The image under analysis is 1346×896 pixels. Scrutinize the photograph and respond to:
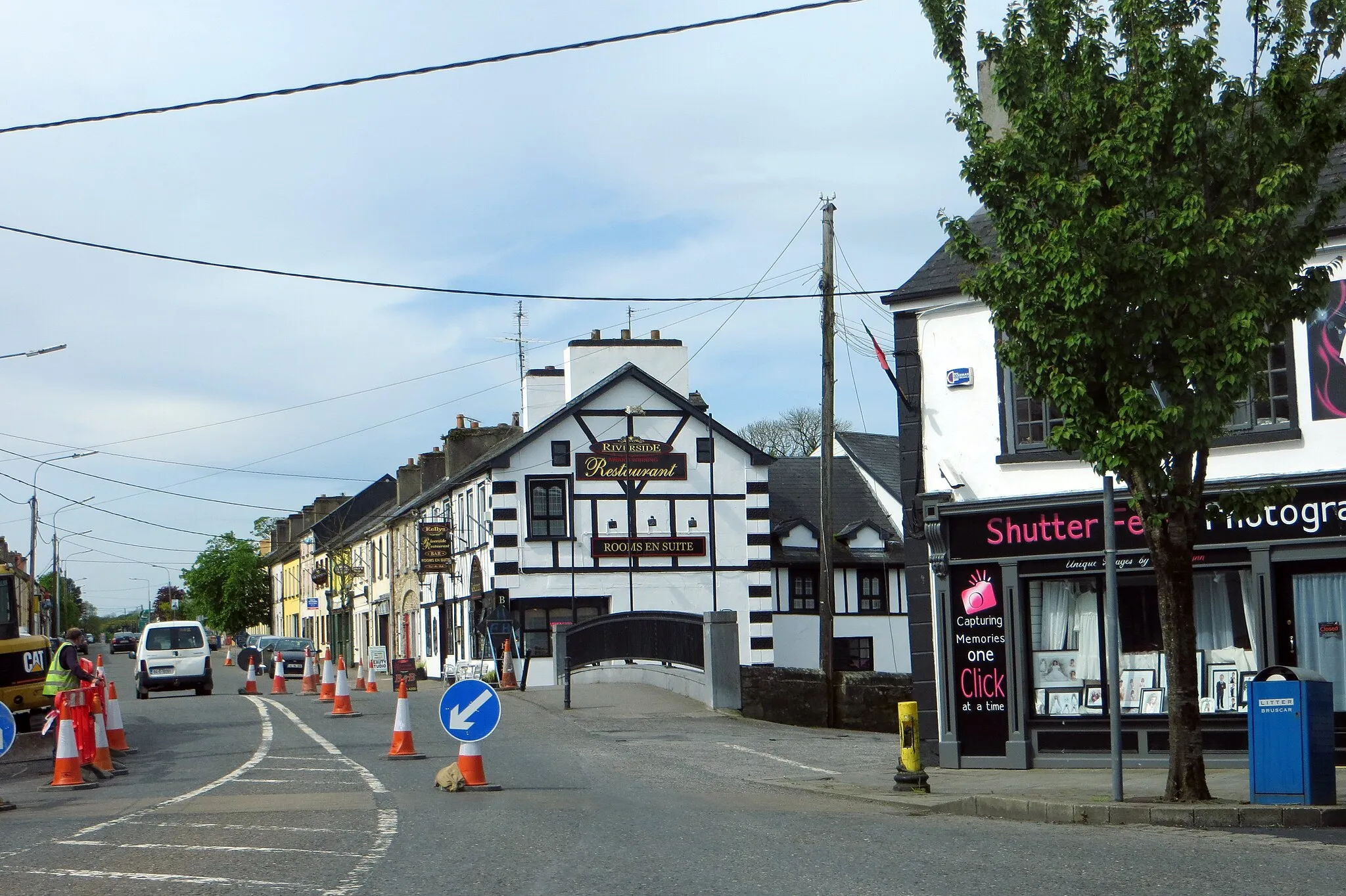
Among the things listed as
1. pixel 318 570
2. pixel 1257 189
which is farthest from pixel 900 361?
pixel 318 570

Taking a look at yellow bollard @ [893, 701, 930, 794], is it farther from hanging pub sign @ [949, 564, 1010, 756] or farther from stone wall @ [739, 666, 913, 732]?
stone wall @ [739, 666, 913, 732]

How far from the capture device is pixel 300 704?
29.8 m

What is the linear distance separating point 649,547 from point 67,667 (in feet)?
81.9

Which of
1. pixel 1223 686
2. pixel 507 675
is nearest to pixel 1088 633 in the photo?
pixel 1223 686

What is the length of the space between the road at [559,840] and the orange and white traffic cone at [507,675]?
16554 mm

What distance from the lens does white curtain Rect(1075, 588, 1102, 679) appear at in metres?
17.5

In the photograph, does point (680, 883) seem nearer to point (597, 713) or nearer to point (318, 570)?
point (597, 713)

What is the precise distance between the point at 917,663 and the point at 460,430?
116 ft

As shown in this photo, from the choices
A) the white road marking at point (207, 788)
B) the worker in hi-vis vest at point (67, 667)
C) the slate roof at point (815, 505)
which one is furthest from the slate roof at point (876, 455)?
the worker in hi-vis vest at point (67, 667)

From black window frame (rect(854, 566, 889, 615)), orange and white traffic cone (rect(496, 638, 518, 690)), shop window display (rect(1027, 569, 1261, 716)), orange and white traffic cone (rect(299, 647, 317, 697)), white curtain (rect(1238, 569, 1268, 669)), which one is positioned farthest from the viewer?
black window frame (rect(854, 566, 889, 615))

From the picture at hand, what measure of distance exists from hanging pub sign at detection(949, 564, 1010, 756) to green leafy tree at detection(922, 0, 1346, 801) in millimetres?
4941

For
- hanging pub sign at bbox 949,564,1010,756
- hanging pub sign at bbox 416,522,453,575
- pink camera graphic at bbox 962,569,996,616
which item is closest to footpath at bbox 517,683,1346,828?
hanging pub sign at bbox 949,564,1010,756

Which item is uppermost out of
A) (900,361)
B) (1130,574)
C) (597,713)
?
(900,361)

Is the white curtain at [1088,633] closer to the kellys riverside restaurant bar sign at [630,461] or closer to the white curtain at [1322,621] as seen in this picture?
the white curtain at [1322,621]
